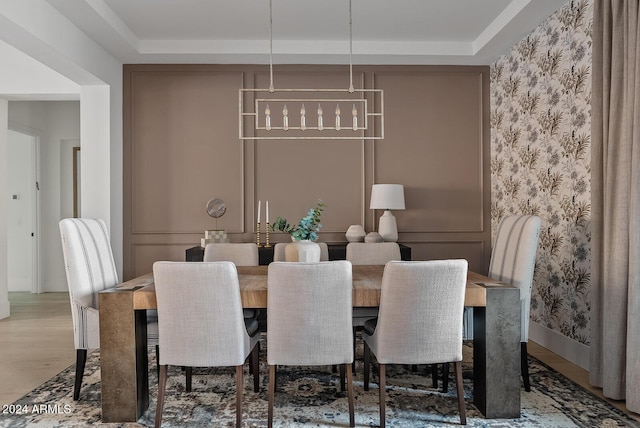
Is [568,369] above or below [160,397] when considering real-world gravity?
below

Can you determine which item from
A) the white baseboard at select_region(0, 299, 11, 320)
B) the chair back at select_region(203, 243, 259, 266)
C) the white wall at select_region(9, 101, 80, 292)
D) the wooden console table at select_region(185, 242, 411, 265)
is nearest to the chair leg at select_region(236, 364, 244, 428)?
the chair back at select_region(203, 243, 259, 266)

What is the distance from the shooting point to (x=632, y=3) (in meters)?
2.69

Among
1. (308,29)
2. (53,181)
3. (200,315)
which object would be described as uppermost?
(308,29)

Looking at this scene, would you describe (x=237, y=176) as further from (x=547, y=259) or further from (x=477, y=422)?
(x=477, y=422)

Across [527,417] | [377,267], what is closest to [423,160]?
[377,267]

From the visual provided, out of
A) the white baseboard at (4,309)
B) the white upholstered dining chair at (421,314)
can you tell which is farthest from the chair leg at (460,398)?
the white baseboard at (4,309)

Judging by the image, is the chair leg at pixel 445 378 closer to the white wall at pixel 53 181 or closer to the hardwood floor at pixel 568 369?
the hardwood floor at pixel 568 369

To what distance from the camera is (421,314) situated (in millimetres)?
2367

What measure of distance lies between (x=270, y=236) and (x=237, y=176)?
0.68m

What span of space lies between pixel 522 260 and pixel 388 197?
5.88 ft

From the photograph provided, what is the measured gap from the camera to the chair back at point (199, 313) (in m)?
2.29

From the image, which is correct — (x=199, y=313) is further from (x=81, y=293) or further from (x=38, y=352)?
(x=38, y=352)

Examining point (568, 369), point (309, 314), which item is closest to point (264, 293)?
point (309, 314)

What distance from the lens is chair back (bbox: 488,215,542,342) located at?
9.59ft
